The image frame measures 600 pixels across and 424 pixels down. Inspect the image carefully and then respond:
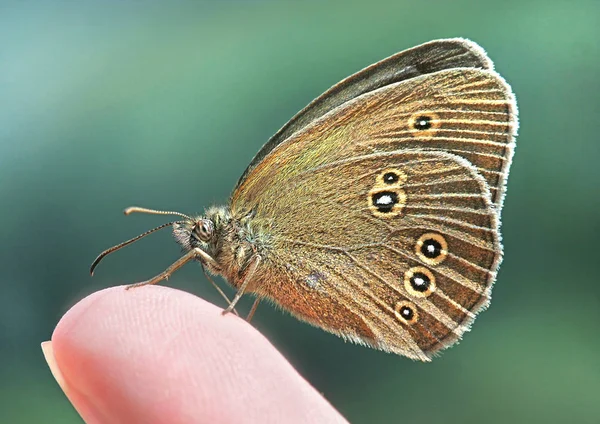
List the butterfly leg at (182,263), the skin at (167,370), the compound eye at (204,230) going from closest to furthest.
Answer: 1. the skin at (167,370)
2. the butterfly leg at (182,263)
3. the compound eye at (204,230)

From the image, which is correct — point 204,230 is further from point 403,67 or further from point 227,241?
point 403,67

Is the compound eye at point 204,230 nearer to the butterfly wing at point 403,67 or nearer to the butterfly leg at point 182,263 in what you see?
the butterfly leg at point 182,263

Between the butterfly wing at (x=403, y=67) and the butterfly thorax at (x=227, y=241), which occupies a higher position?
the butterfly wing at (x=403, y=67)

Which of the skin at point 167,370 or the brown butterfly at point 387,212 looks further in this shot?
the brown butterfly at point 387,212

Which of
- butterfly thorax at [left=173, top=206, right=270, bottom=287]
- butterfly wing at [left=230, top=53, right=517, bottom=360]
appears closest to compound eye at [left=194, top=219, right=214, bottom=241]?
butterfly thorax at [left=173, top=206, right=270, bottom=287]

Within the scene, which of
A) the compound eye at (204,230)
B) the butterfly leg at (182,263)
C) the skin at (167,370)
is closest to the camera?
the skin at (167,370)

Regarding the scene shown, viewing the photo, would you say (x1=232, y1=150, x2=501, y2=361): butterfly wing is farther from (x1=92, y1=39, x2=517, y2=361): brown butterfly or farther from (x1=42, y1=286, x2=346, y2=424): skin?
(x1=42, y1=286, x2=346, y2=424): skin

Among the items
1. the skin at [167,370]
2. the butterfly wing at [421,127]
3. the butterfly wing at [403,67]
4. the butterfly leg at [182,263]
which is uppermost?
the butterfly wing at [403,67]

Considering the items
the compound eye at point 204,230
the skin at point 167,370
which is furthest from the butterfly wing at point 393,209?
the skin at point 167,370
